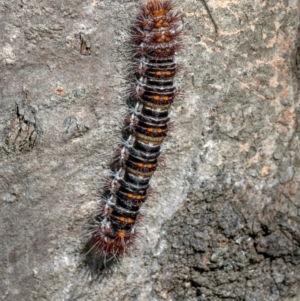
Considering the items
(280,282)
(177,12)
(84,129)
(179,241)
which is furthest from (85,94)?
(280,282)

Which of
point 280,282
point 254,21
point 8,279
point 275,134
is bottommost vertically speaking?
point 280,282

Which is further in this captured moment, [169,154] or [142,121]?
[169,154]

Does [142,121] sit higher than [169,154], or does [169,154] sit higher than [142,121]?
[142,121]

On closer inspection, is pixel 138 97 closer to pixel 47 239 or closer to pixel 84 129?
pixel 84 129
